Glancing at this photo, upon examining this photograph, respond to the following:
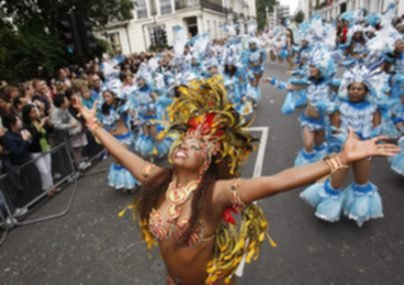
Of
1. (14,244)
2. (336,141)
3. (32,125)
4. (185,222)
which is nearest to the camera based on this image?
(185,222)

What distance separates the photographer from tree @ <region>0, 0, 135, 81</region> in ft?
36.6

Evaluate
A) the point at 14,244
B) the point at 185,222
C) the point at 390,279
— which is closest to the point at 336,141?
the point at 390,279

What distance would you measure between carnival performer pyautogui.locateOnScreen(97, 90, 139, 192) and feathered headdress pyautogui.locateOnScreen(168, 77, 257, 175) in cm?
353

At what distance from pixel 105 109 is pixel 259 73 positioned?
6857 mm

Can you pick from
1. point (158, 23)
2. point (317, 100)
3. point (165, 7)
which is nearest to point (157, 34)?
point (158, 23)

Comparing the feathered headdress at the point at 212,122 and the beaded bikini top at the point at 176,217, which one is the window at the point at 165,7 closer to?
the feathered headdress at the point at 212,122

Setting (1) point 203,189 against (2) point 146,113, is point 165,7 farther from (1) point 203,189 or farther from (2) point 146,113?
(1) point 203,189

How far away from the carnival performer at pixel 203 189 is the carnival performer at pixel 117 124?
3.30 metres

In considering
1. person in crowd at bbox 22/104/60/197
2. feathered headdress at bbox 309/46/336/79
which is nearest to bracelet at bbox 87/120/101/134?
person in crowd at bbox 22/104/60/197

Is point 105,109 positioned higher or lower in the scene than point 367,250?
higher

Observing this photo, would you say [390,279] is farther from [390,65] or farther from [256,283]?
[390,65]

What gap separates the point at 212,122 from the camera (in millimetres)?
2176

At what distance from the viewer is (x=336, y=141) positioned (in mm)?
4164

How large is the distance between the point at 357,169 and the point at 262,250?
1.50 m
